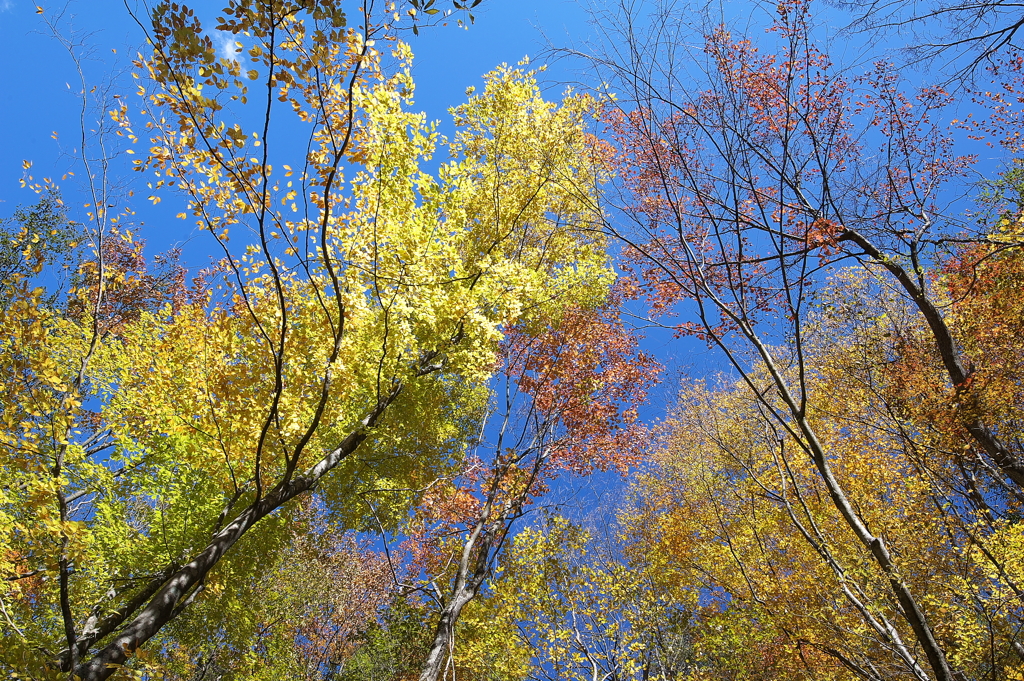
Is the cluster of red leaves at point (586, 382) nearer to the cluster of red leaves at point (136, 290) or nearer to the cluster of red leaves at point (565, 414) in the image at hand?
the cluster of red leaves at point (565, 414)

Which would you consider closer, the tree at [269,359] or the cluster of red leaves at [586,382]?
the tree at [269,359]

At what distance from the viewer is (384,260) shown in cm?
580

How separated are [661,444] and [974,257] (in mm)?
14245

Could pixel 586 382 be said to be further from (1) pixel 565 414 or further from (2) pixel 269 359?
(2) pixel 269 359

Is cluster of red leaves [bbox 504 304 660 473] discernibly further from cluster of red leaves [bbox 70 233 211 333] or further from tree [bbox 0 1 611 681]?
cluster of red leaves [bbox 70 233 211 333]

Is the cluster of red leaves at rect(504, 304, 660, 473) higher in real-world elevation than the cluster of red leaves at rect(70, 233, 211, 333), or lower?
lower

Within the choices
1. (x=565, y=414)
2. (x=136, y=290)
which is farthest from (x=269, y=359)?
(x=136, y=290)

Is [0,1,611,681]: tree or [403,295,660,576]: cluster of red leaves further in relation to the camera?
[403,295,660,576]: cluster of red leaves

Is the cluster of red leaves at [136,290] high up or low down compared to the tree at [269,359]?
up

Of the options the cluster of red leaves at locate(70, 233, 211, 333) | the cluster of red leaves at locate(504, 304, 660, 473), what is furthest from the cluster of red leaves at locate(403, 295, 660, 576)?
the cluster of red leaves at locate(70, 233, 211, 333)

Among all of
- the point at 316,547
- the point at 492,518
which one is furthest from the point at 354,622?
the point at 492,518

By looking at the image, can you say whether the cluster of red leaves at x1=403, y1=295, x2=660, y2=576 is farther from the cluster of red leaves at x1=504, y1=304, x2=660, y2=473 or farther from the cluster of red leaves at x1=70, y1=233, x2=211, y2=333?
the cluster of red leaves at x1=70, y1=233, x2=211, y2=333

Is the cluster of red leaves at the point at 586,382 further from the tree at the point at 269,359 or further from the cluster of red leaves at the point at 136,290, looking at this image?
the cluster of red leaves at the point at 136,290

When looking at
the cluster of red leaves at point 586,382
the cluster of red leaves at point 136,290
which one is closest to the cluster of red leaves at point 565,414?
the cluster of red leaves at point 586,382
